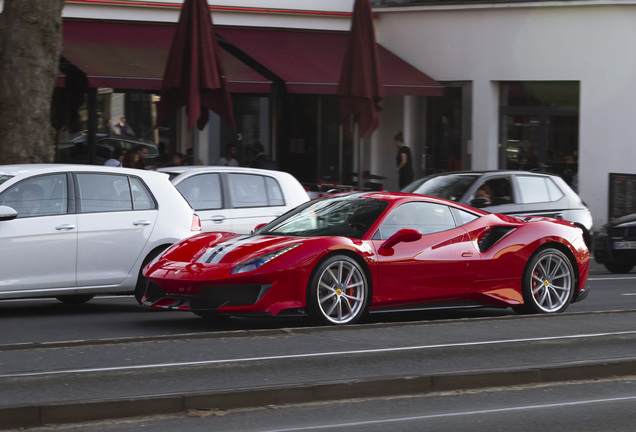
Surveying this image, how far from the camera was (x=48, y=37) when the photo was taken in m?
15.5

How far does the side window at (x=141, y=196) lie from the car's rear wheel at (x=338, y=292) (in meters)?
2.65

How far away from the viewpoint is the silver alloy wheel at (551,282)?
11062 mm

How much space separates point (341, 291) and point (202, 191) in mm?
4403

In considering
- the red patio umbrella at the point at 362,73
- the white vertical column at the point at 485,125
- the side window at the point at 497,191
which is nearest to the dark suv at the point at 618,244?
the side window at the point at 497,191

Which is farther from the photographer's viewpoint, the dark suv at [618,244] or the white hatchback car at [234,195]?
the dark suv at [618,244]

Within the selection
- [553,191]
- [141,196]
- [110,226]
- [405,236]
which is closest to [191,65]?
[553,191]

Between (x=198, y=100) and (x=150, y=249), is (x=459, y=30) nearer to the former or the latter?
(x=198, y=100)

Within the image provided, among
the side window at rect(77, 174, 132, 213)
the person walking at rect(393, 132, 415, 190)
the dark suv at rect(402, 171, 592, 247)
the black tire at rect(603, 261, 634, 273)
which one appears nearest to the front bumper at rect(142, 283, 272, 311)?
the side window at rect(77, 174, 132, 213)

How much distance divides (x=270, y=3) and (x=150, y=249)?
45.7 ft

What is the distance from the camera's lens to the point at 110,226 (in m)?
11.1

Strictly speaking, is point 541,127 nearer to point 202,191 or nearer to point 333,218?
point 202,191

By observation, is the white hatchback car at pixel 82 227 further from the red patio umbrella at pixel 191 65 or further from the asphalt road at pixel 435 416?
the red patio umbrella at pixel 191 65

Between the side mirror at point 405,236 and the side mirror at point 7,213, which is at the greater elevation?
the side mirror at point 7,213

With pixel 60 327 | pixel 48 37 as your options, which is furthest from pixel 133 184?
pixel 48 37
